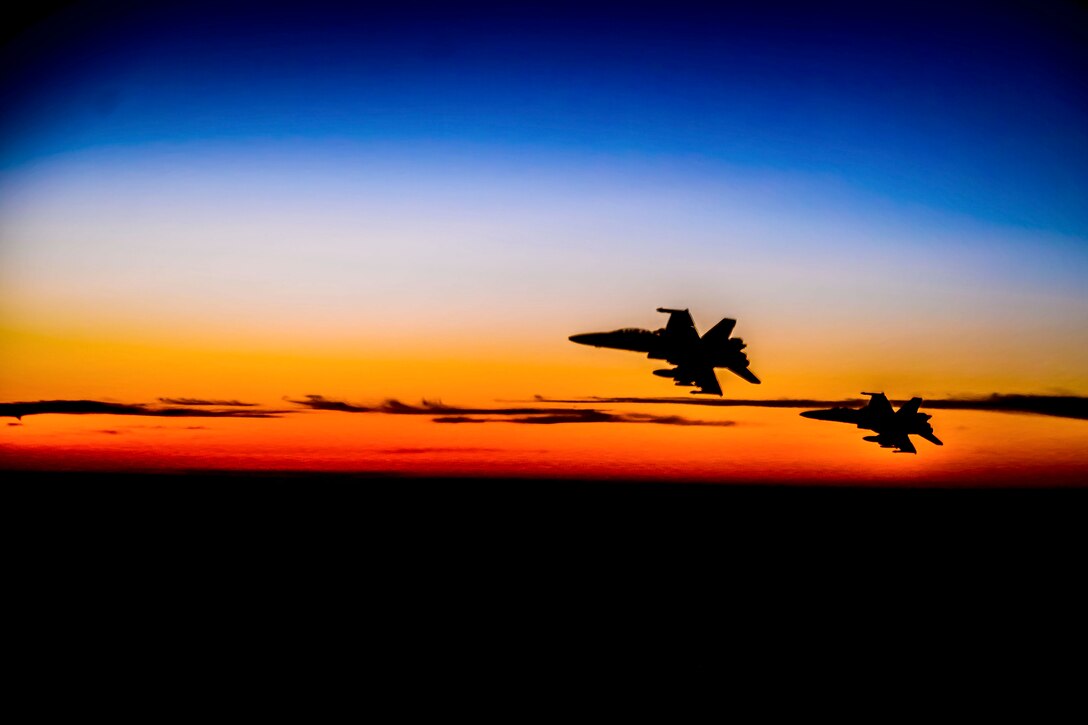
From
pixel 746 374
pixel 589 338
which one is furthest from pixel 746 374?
pixel 589 338

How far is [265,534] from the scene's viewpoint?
1099 inches

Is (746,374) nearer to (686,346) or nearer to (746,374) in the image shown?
(746,374)

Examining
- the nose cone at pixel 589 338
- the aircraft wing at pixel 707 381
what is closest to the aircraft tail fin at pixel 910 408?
the aircraft wing at pixel 707 381

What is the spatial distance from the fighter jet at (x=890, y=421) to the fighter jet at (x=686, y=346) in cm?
600

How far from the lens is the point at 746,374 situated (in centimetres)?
2242

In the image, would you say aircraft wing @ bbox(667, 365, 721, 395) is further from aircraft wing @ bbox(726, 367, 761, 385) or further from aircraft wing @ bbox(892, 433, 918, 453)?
aircraft wing @ bbox(892, 433, 918, 453)

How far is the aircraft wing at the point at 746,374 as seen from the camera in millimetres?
22156

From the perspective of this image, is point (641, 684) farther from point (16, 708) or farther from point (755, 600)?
point (16, 708)

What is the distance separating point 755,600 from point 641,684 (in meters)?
6.16

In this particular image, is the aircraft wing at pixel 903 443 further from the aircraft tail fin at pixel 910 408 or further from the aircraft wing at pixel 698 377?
the aircraft wing at pixel 698 377

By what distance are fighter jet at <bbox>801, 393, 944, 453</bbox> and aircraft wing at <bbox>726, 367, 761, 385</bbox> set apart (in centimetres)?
472

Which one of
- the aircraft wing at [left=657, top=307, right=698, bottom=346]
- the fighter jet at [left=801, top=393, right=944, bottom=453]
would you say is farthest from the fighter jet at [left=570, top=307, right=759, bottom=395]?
the fighter jet at [left=801, top=393, right=944, bottom=453]

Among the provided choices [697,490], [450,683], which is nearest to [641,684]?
[450,683]

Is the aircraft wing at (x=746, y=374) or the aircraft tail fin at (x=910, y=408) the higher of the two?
the aircraft wing at (x=746, y=374)
